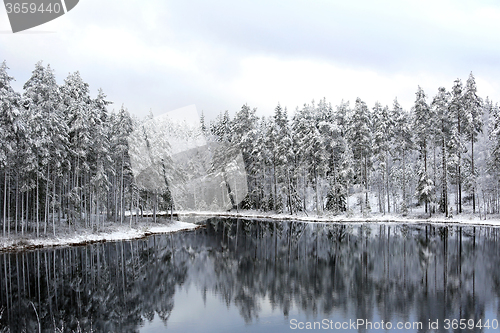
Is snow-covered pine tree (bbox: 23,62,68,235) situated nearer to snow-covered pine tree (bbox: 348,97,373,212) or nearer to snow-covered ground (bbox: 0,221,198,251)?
snow-covered ground (bbox: 0,221,198,251)

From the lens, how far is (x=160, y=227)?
4553cm

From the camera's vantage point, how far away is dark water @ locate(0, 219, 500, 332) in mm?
14930

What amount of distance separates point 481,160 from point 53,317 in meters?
71.6

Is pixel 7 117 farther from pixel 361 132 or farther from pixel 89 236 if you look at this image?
pixel 361 132

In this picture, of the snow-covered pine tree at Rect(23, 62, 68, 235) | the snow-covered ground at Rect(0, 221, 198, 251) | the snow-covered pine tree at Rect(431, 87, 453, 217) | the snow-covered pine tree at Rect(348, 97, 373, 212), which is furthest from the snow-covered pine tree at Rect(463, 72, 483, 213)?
the snow-covered pine tree at Rect(23, 62, 68, 235)

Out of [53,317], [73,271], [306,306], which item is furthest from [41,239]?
[306,306]

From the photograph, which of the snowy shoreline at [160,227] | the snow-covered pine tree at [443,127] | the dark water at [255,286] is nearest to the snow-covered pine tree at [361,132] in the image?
the snowy shoreline at [160,227]

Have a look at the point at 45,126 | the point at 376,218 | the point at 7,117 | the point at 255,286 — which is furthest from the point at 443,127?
the point at 7,117

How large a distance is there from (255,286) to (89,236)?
874 inches

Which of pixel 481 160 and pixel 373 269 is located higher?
pixel 481 160

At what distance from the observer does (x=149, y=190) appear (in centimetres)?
4538

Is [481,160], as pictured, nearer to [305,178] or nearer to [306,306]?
[305,178]

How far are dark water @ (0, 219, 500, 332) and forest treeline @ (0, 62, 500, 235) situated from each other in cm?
782

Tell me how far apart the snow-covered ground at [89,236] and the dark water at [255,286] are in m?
2.29
